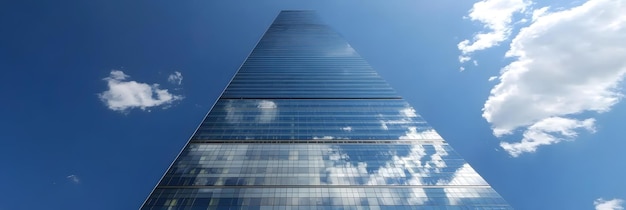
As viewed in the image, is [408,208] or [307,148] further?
[307,148]

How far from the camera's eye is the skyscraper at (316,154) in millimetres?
53688

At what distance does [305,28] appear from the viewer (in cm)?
16112

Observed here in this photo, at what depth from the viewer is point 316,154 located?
2640 inches

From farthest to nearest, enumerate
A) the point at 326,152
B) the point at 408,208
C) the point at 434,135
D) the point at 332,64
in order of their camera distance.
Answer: the point at 332,64 → the point at 434,135 → the point at 326,152 → the point at 408,208

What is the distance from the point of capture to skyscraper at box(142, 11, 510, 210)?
53688 millimetres

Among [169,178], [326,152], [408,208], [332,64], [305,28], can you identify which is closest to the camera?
[408,208]

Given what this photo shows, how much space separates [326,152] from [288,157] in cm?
772

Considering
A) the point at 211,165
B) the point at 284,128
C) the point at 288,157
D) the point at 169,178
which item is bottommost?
the point at 169,178

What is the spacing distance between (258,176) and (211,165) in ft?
31.2

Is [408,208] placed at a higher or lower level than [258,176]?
lower

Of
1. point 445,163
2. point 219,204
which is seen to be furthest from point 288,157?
point 445,163

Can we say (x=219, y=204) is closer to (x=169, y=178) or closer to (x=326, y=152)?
(x=169, y=178)

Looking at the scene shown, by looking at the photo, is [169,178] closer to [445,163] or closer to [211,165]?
[211,165]

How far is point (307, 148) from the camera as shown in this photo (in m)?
69.2
